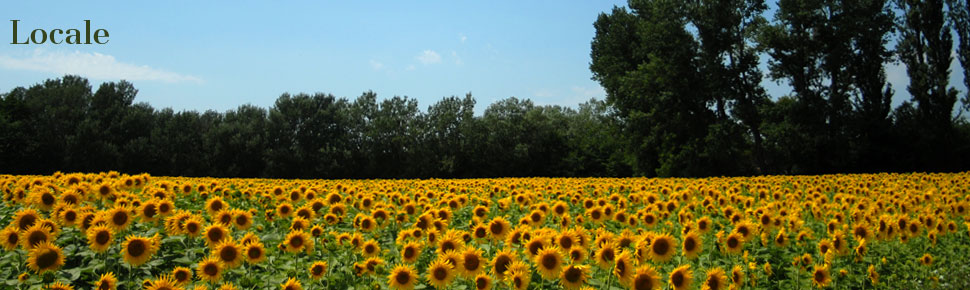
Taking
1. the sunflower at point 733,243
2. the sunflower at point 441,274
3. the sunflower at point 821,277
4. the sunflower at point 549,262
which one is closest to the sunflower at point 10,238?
the sunflower at point 441,274

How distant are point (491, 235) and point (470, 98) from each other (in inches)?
2143

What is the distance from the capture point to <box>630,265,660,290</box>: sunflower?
358 centimetres

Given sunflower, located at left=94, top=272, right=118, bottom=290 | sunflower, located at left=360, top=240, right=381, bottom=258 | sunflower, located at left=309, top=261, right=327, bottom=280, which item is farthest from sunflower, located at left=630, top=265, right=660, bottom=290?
sunflower, located at left=94, top=272, right=118, bottom=290

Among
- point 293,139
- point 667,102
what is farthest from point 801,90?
point 293,139

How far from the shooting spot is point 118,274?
4.76m

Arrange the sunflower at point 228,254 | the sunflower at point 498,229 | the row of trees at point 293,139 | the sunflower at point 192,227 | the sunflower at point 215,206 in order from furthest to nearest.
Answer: the row of trees at point 293,139 → the sunflower at point 215,206 → the sunflower at point 498,229 → the sunflower at point 192,227 → the sunflower at point 228,254

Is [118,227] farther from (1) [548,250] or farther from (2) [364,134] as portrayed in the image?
(2) [364,134]

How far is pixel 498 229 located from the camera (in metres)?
5.32

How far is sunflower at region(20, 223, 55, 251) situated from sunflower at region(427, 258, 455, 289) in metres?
2.99

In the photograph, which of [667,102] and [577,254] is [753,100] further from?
[577,254]

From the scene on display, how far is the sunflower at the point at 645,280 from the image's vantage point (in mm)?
3582

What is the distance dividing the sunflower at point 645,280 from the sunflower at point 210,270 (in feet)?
9.79

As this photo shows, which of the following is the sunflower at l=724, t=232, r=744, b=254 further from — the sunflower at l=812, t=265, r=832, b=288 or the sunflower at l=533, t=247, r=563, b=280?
the sunflower at l=533, t=247, r=563, b=280

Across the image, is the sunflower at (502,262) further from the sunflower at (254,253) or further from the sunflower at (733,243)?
the sunflower at (733,243)
